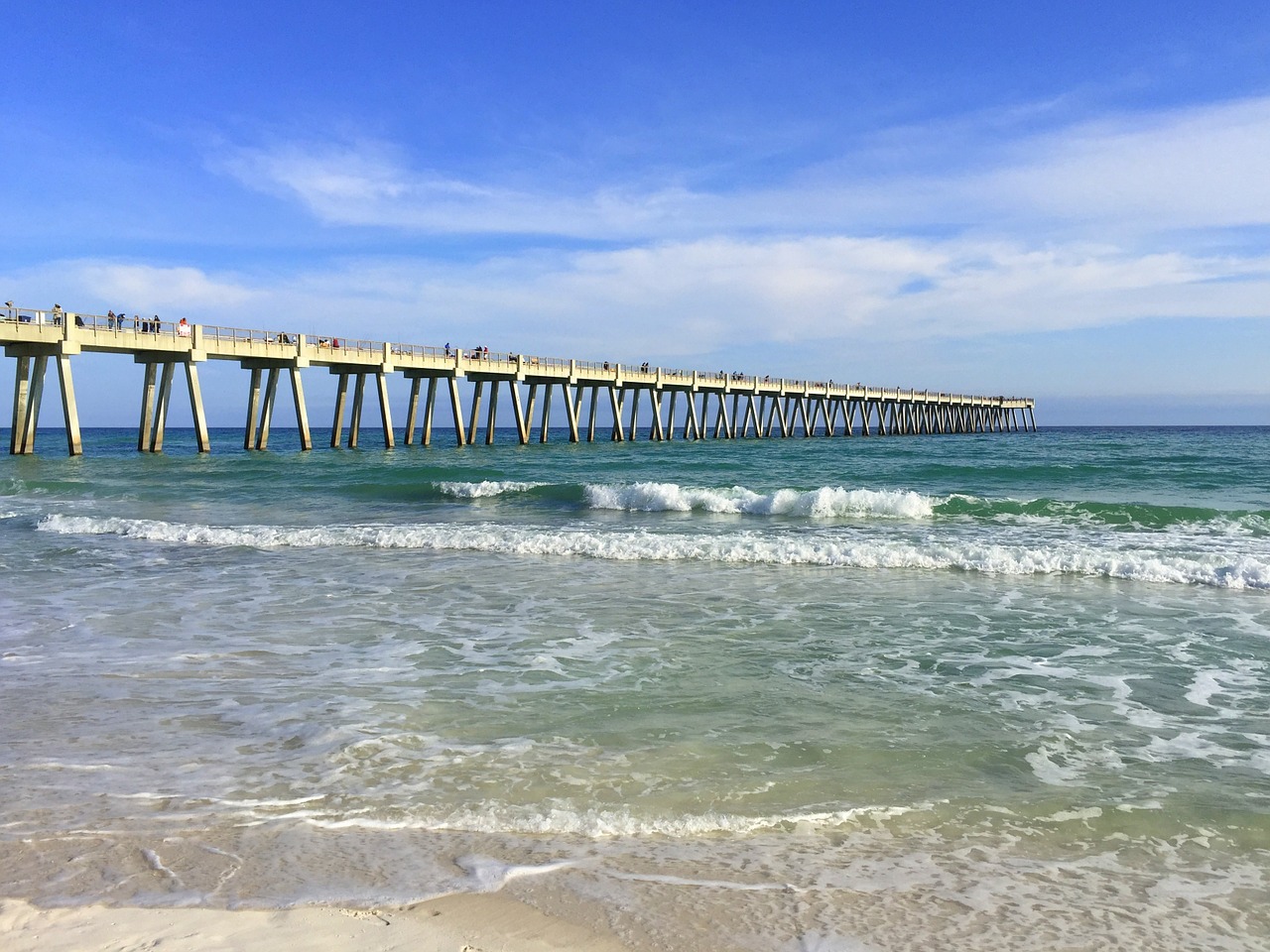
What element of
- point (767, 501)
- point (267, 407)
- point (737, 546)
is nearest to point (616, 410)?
point (267, 407)

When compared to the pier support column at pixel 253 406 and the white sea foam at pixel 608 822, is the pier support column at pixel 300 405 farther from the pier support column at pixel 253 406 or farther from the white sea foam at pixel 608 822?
the white sea foam at pixel 608 822

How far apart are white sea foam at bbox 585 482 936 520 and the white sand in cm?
1446

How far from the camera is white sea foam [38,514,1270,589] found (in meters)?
10.8

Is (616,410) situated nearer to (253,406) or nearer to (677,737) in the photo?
(253,406)

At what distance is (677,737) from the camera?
4988 mm

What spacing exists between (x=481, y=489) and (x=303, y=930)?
19.1 metres

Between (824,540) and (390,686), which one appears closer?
(390,686)

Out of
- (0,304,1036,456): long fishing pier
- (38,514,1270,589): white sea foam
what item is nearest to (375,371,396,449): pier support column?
(0,304,1036,456): long fishing pier

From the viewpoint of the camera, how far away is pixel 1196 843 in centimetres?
371

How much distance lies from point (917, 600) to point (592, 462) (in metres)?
25.5

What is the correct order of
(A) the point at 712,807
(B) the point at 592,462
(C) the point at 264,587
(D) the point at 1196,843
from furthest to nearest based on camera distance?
(B) the point at 592,462 < (C) the point at 264,587 < (A) the point at 712,807 < (D) the point at 1196,843

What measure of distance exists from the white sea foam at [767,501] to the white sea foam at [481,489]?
230 cm

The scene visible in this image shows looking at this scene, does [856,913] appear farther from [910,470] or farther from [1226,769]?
[910,470]

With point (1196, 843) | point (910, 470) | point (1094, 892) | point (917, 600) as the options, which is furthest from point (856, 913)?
point (910, 470)
